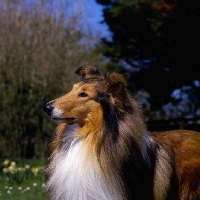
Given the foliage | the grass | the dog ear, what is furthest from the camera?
the foliage

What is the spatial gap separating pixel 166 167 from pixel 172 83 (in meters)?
21.2

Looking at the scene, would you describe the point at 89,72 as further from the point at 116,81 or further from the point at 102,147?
the point at 102,147

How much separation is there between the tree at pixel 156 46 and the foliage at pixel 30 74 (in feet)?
13.3

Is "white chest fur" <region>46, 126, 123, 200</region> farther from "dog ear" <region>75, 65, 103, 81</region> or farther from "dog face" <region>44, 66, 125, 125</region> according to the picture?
"dog ear" <region>75, 65, 103, 81</region>

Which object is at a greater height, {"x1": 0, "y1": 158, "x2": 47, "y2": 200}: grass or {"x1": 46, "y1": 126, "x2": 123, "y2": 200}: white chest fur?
{"x1": 46, "y1": 126, "x2": 123, "y2": 200}: white chest fur

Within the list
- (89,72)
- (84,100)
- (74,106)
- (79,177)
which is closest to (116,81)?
(84,100)

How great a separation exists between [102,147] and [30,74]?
13543mm

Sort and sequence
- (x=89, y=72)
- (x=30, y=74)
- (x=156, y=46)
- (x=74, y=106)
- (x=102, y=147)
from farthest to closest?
(x=156, y=46) → (x=30, y=74) → (x=89, y=72) → (x=74, y=106) → (x=102, y=147)

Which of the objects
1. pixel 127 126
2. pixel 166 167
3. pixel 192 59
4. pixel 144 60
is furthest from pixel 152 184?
pixel 144 60

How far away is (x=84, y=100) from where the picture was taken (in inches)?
234

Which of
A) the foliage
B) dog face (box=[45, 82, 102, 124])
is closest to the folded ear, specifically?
dog face (box=[45, 82, 102, 124])

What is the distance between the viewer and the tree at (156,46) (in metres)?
23.2

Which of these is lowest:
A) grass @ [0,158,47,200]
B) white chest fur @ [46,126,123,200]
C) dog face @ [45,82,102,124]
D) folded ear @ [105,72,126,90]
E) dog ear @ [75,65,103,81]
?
grass @ [0,158,47,200]

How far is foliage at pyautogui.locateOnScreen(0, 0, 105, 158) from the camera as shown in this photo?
18969mm
